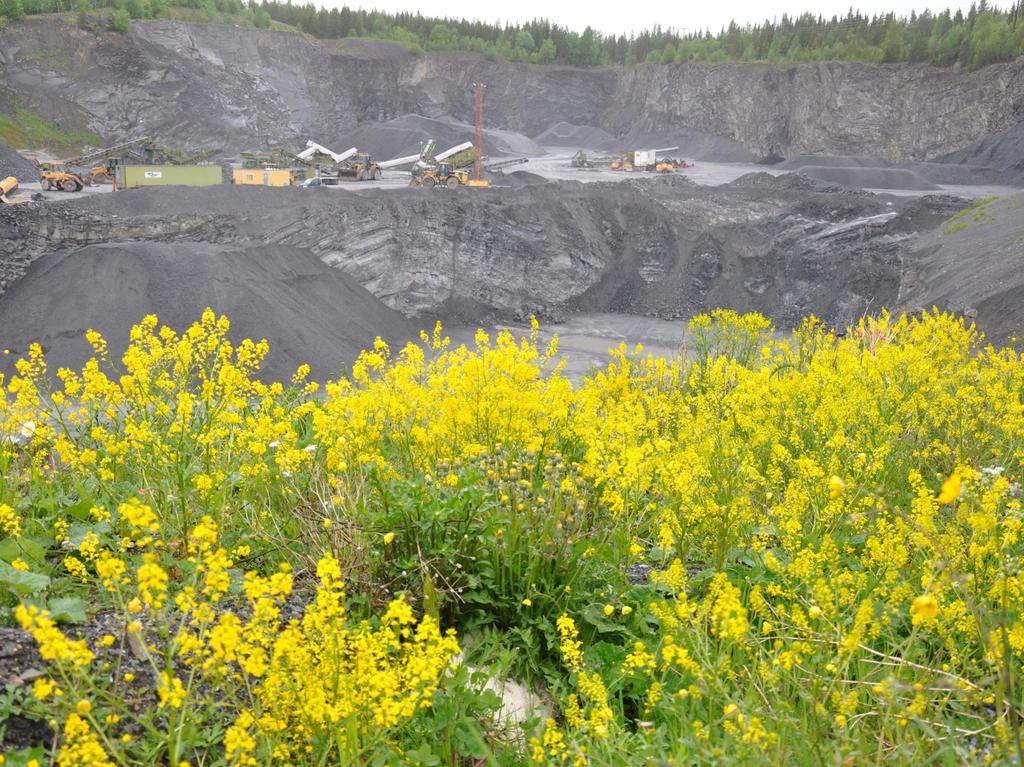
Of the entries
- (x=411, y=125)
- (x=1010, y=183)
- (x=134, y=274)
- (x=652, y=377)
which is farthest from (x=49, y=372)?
(x=1010, y=183)

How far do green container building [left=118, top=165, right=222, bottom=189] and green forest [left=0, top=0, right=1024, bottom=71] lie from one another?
64.6 ft

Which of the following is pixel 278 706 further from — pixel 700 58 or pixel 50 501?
pixel 700 58

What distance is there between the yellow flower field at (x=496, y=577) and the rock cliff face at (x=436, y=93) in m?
40.8

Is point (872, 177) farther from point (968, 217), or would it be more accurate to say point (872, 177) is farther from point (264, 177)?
point (264, 177)

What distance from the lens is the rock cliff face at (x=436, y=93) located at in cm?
3938

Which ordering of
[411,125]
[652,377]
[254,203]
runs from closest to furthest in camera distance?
[652,377], [254,203], [411,125]

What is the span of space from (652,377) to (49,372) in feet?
41.2

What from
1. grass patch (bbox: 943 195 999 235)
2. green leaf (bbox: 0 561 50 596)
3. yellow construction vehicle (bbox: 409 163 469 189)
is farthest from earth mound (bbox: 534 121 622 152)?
green leaf (bbox: 0 561 50 596)

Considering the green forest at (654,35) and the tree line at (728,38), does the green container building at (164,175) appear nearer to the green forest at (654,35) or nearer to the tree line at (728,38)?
the green forest at (654,35)

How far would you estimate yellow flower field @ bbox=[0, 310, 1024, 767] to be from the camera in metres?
2.52

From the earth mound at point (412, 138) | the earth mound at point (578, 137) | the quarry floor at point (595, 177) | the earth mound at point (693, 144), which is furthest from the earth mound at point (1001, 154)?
the earth mound at point (412, 138)

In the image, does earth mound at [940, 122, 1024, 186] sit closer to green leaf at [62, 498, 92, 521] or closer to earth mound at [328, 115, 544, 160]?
earth mound at [328, 115, 544, 160]

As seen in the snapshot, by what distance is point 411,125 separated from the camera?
1756 inches

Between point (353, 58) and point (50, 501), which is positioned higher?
point (353, 58)
